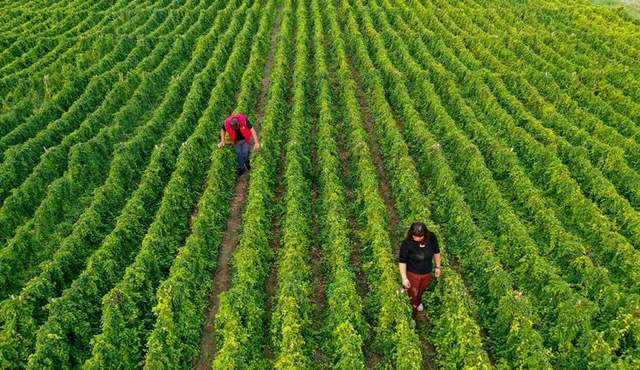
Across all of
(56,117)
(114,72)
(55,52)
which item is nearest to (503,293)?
(56,117)

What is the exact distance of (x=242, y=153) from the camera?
13.1 meters

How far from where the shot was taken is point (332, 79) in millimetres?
19484

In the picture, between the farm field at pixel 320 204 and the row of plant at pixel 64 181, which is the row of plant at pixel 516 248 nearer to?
the farm field at pixel 320 204

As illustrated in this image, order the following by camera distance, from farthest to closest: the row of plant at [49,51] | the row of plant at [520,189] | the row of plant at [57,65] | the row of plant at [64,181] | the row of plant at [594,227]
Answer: the row of plant at [49,51] → the row of plant at [57,65] → the row of plant at [64,181] → the row of plant at [520,189] → the row of plant at [594,227]

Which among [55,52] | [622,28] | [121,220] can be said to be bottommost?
[622,28]

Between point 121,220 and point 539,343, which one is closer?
point 539,343

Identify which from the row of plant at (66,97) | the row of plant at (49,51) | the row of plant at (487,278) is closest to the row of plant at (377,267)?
the row of plant at (487,278)

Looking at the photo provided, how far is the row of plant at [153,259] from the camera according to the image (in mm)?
8023

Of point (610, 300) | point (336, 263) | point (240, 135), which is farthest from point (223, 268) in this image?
point (610, 300)

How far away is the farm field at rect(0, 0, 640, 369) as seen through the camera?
828cm

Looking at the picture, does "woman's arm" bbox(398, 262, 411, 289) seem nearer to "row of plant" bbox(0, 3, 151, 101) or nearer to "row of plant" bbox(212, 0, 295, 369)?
"row of plant" bbox(212, 0, 295, 369)

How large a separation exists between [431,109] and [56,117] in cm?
1283

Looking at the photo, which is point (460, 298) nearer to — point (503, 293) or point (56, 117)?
point (503, 293)

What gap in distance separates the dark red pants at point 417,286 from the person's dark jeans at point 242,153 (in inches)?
247
